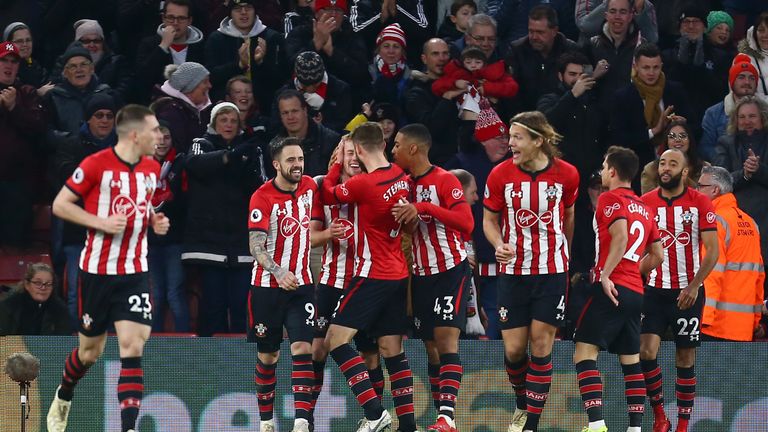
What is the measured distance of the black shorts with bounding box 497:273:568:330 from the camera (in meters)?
13.1

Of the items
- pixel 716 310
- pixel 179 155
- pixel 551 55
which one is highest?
pixel 551 55

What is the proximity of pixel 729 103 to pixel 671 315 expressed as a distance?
3.41 meters

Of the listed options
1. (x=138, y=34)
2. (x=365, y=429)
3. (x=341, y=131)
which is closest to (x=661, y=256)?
(x=365, y=429)

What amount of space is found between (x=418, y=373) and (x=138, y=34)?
5.78 m

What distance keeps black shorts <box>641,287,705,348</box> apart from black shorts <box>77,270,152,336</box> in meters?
4.72

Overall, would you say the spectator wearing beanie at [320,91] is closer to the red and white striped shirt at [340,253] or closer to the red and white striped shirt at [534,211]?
the red and white striped shirt at [340,253]

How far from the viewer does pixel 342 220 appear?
13.5 m

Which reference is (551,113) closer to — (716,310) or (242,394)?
(716,310)

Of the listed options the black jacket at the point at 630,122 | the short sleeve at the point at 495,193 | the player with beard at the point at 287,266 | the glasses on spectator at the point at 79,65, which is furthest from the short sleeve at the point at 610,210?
the glasses on spectator at the point at 79,65

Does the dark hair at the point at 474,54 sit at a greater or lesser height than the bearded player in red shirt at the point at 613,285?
greater

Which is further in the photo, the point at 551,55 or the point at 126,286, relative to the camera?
the point at 551,55

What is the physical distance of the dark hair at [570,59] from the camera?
16.7m

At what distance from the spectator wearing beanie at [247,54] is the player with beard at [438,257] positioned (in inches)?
161

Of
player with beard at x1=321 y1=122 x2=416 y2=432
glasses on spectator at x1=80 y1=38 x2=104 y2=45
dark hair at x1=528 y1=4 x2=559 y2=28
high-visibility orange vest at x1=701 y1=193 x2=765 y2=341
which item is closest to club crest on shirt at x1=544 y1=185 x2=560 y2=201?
player with beard at x1=321 y1=122 x2=416 y2=432
